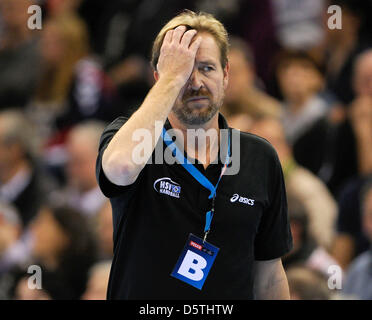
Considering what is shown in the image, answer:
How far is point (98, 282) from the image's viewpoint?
14.8 ft

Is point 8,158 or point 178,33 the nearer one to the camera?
point 178,33

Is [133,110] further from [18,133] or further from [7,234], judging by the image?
[7,234]

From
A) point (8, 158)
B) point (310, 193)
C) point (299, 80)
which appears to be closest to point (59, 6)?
point (8, 158)

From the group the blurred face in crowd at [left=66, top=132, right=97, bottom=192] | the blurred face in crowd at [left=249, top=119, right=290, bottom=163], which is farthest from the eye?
the blurred face in crowd at [left=66, top=132, right=97, bottom=192]

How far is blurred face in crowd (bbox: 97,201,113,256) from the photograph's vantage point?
16.8 ft

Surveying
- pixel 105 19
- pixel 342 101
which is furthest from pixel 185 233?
pixel 105 19

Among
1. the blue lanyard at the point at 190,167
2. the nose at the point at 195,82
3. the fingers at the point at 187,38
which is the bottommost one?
the blue lanyard at the point at 190,167

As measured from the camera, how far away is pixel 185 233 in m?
2.51

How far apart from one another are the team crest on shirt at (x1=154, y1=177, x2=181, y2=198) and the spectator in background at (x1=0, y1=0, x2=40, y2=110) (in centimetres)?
422

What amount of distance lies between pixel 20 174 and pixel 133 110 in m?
1.01

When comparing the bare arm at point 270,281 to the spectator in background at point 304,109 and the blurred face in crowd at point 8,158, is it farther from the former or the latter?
the blurred face in crowd at point 8,158

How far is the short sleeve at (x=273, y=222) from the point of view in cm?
271

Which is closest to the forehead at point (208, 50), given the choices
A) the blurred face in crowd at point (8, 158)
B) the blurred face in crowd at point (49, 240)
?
the blurred face in crowd at point (49, 240)

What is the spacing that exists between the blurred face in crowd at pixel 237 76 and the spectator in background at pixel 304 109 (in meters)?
0.35
